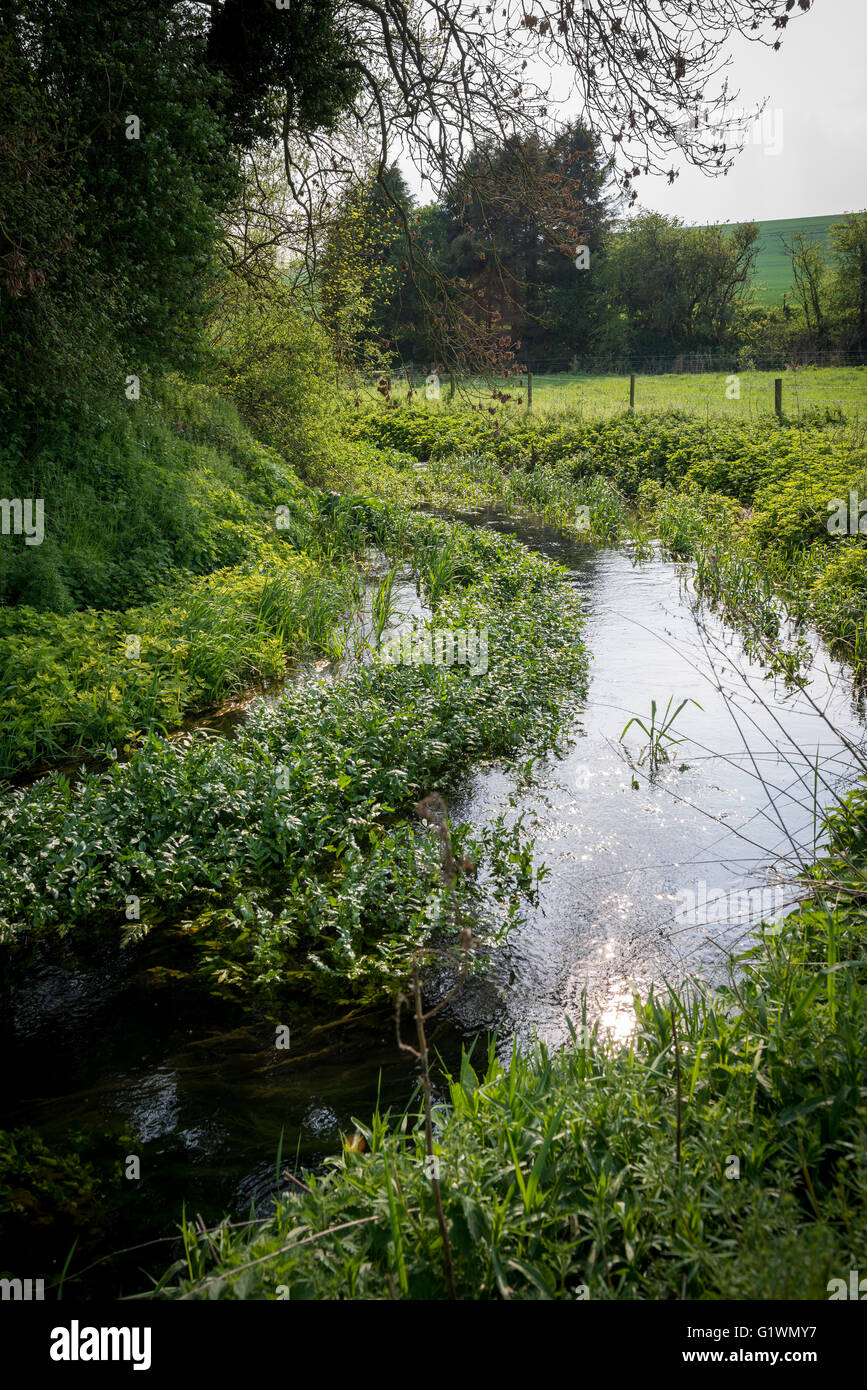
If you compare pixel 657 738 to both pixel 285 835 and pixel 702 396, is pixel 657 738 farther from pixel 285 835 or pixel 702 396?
pixel 702 396

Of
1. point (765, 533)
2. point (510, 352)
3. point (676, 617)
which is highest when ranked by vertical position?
point (510, 352)

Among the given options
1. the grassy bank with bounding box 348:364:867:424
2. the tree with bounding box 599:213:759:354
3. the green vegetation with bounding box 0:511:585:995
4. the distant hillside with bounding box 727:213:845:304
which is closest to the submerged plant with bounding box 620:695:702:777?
the green vegetation with bounding box 0:511:585:995

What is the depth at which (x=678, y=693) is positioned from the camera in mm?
8516

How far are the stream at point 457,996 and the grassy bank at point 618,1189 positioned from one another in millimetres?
558

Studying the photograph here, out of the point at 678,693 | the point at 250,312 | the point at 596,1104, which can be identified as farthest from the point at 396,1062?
the point at 250,312

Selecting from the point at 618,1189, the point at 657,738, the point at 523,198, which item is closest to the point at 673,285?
the point at 523,198

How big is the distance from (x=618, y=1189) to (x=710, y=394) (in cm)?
3227

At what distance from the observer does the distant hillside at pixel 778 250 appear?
196 feet

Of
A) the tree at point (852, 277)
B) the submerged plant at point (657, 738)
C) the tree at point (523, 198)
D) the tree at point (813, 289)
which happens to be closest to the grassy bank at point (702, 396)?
the tree at point (852, 277)

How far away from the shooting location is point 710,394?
30500 millimetres

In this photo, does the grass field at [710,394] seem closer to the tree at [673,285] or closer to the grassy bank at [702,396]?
the grassy bank at [702,396]

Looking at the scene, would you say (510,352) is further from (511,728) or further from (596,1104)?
(596,1104)

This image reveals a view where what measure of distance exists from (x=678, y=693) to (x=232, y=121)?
10380mm

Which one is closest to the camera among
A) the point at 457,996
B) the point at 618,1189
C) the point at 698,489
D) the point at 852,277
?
the point at 618,1189
